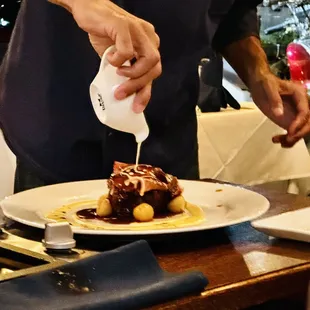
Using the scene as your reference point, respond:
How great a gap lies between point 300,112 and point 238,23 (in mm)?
274

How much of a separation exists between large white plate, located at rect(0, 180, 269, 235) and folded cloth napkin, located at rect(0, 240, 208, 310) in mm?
121

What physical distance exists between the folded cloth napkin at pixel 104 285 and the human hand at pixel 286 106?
62 centimetres

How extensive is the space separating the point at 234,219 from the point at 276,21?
9.03 feet

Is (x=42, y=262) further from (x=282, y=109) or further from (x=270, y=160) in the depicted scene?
(x=270, y=160)

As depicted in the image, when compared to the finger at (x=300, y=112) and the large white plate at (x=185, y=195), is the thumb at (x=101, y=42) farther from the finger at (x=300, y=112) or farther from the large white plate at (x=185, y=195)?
the finger at (x=300, y=112)

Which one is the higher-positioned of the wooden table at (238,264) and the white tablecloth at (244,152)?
the wooden table at (238,264)

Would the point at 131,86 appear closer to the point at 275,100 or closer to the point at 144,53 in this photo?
the point at 144,53

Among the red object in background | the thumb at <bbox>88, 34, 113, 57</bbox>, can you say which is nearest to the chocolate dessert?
the thumb at <bbox>88, 34, 113, 57</bbox>

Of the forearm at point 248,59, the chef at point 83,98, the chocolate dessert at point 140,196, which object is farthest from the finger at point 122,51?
the forearm at point 248,59

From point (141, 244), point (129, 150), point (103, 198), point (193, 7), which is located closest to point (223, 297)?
point (141, 244)

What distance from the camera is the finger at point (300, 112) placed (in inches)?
49.6

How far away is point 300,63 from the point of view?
2918 millimetres

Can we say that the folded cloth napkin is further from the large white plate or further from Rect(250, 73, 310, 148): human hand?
Rect(250, 73, 310, 148): human hand

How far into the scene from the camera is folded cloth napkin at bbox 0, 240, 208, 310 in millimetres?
608
